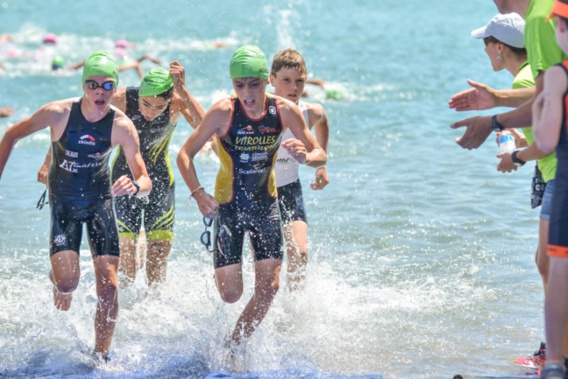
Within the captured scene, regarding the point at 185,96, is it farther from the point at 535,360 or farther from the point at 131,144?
the point at 535,360

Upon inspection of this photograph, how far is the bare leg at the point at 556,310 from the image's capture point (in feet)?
17.0

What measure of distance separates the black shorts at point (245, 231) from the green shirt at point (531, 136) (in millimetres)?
1898

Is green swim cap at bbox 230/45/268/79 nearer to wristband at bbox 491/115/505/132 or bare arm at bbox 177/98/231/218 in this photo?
bare arm at bbox 177/98/231/218

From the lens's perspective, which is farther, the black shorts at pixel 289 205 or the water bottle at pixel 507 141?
the black shorts at pixel 289 205

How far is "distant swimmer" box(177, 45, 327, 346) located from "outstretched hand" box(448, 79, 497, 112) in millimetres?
1211

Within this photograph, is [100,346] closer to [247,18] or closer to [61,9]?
[247,18]

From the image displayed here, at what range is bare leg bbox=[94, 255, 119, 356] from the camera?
668 centimetres

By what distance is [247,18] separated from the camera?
39562 mm

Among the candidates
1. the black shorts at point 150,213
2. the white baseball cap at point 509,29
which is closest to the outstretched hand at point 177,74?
the black shorts at point 150,213

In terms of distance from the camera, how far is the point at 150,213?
839 centimetres

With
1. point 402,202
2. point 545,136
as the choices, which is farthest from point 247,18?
point 545,136

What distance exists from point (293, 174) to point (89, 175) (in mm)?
1963

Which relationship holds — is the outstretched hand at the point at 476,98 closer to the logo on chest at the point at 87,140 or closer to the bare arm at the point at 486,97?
the bare arm at the point at 486,97

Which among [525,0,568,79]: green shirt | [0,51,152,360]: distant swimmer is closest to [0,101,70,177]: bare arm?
[0,51,152,360]: distant swimmer
